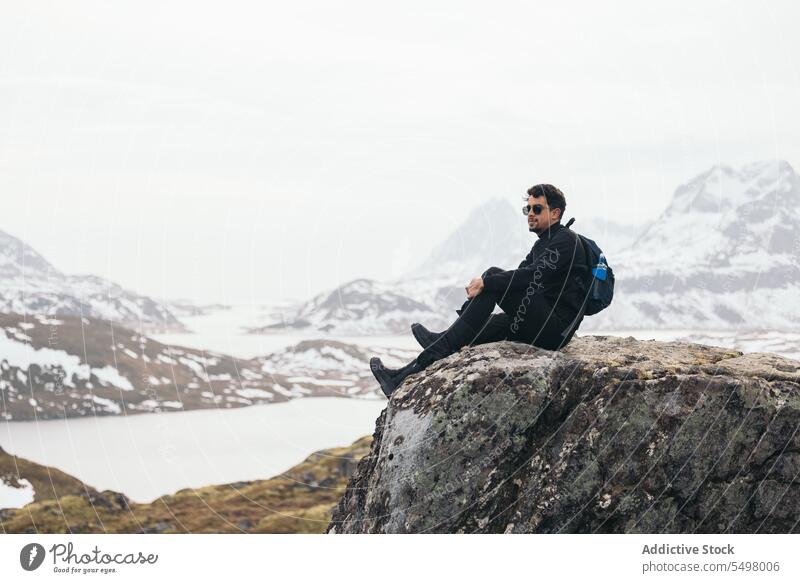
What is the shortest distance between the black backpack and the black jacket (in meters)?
0.07

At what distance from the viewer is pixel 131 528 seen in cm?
4784

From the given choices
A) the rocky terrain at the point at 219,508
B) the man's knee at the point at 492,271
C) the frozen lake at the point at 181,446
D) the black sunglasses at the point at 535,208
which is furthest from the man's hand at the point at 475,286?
the frozen lake at the point at 181,446

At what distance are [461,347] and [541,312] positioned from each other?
1.25m

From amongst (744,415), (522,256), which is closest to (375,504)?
(522,256)

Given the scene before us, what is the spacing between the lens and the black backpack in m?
10.5

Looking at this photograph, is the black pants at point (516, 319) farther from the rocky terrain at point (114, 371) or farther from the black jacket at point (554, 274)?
the rocky terrain at point (114, 371)

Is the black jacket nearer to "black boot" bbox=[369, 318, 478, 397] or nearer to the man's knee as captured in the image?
the man's knee

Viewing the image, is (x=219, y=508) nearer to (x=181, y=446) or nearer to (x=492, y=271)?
(x=492, y=271)

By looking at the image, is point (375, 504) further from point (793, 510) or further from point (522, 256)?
point (793, 510)

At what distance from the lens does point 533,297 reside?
33.9 feet

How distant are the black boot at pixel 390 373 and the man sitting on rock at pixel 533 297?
0.03 metres

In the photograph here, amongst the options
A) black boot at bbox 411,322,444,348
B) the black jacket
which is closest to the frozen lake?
black boot at bbox 411,322,444,348

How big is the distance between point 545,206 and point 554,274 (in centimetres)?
96
